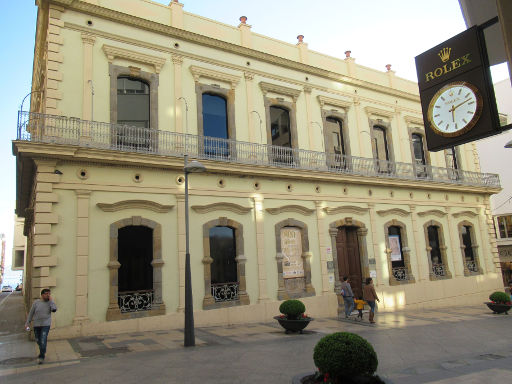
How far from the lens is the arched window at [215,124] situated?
1510 cm

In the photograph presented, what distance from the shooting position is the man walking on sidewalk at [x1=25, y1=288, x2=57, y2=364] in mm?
8711

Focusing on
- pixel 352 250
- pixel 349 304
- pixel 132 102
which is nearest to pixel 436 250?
pixel 352 250

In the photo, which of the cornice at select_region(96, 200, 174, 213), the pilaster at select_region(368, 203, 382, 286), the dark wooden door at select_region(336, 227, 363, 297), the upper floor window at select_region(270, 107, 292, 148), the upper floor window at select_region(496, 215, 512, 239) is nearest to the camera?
the cornice at select_region(96, 200, 174, 213)

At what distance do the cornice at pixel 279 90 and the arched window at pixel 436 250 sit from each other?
938cm

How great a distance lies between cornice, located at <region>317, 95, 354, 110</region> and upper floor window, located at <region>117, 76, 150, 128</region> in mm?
7881

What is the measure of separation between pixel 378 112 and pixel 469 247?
930 centimetres

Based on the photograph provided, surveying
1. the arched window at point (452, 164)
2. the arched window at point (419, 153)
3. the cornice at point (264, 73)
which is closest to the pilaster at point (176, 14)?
the cornice at point (264, 73)

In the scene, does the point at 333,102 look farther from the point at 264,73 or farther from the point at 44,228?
the point at 44,228

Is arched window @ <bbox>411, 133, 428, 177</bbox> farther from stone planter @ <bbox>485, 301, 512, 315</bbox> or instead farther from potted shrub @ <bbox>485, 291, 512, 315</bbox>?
stone planter @ <bbox>485, 301, 512, 315</bbox>

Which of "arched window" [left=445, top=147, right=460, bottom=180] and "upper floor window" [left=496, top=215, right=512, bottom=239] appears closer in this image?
"arched window" [left=445, top=147, right=460, bottom=180]

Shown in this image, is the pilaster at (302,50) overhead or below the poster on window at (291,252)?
overhead

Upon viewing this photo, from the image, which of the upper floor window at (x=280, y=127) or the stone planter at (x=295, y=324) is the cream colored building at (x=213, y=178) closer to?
the upper floor window at (x=280, y=127)

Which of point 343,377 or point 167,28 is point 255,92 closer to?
point 167,28

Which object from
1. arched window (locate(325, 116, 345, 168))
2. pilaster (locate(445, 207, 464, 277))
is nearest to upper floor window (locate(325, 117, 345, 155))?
arched window (locate(325, 116, 345, 168))
